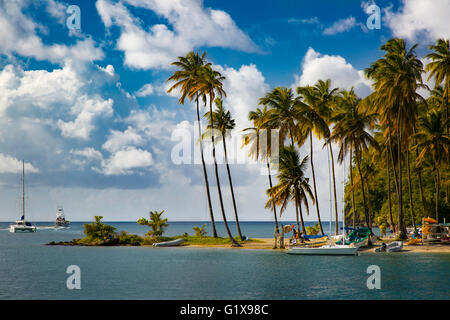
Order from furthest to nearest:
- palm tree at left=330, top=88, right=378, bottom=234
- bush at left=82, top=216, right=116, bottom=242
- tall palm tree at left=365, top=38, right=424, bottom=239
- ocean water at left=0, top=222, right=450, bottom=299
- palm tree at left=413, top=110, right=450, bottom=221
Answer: bush at left=82, top=216, right=116, bottom=242 → palm tree at left=330, top=88, right=378, bottom=234 → palm tree at left=413, top=110, right=450, bottom=221 → tall palm tree at left=365, top=38, right=424, bottom=239 → ocean water at left=0, top=222, right=450, bottom=299

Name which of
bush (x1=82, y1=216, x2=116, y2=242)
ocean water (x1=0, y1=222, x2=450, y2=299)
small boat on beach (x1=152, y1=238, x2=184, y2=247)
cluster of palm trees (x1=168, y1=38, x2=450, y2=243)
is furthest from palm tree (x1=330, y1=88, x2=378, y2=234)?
bush (x1=82, y1=216, x2=116, y2=242)

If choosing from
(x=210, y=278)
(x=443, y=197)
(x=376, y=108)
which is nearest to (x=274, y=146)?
(x=376, y=108)

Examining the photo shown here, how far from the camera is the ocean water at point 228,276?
24297 millimetres

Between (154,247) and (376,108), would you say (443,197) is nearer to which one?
(376,108)

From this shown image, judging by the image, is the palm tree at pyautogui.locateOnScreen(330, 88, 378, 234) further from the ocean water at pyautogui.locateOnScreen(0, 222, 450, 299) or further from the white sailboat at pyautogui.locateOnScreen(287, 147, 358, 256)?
the ocean water at pyautogui.locateOnScreen(0, 222, 450, 299)

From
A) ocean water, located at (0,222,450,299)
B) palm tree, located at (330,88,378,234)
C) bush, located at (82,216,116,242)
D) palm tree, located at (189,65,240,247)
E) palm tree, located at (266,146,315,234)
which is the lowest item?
ocean water, located at (0,222,450,299)

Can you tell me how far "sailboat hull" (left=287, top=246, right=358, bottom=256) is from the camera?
41.3 meters

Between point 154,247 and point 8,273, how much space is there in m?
22.5

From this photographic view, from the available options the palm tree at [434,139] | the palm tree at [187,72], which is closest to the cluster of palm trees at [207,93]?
the palm tree at [187,72]

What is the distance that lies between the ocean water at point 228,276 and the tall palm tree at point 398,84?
15.9m

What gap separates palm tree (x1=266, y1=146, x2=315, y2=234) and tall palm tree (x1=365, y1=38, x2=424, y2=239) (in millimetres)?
11316

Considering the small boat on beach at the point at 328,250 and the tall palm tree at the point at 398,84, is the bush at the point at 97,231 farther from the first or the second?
the tall palm tree at the point at 398,84
